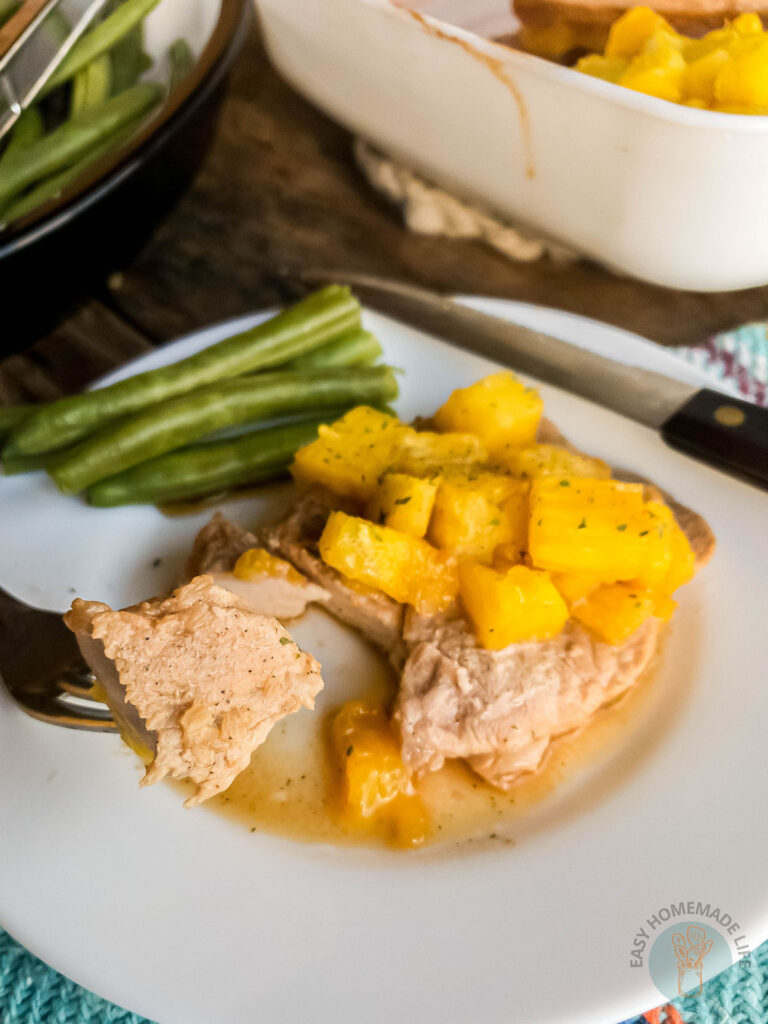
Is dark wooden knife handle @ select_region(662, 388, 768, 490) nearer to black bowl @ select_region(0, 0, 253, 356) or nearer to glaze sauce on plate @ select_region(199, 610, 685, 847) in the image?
glaze sauce on plate @ select_region(199, 610, 685, 847)

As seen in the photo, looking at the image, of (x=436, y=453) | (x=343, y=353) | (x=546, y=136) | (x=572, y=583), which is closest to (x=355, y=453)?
(x=436, y=453)

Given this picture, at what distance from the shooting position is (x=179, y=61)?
3443 mm

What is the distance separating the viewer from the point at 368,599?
2.52m

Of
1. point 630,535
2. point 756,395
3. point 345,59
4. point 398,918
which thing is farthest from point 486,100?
point 398,918

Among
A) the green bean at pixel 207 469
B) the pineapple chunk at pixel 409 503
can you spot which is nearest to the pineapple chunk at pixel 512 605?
the pineapple chunk at pixel 409 503

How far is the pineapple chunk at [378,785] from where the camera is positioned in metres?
2.24

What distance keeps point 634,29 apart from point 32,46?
6.48 ft

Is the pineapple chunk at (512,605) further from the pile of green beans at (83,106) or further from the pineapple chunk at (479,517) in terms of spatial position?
the pile of green beans at (83,106)

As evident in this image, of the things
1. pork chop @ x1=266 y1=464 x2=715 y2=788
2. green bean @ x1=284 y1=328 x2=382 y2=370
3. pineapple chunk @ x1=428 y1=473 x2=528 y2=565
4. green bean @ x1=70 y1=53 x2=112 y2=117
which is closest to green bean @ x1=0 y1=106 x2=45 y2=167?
green bean @ x1=70 y1=53 x2=112 y2=117

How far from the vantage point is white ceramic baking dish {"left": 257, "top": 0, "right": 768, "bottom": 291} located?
2715 mm

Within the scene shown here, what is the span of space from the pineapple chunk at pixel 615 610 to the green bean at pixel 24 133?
2.47 metres

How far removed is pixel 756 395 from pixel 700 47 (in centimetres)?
118

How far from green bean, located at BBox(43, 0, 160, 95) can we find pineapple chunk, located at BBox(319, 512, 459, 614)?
2.08m

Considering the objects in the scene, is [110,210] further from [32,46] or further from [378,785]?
[378,785]
